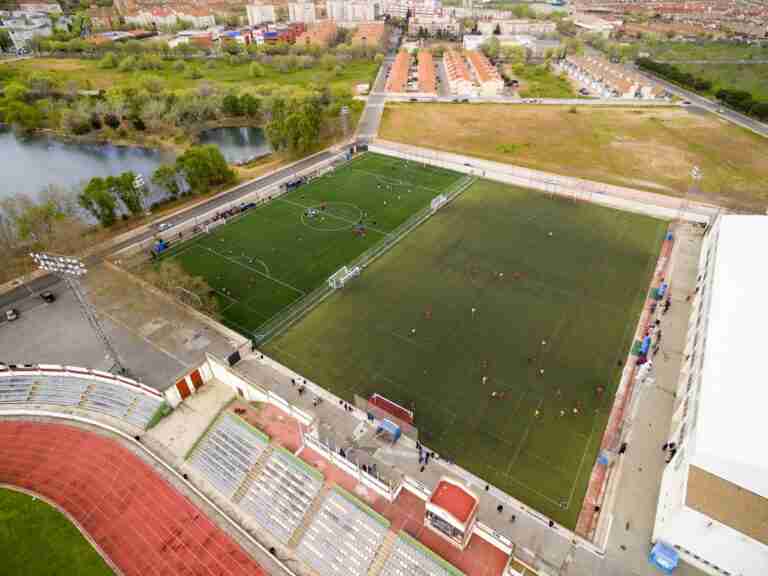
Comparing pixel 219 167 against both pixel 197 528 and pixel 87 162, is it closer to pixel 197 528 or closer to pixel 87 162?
pixel 87 162

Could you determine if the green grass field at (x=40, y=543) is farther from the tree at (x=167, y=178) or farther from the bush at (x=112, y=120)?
the bush at (x=112, y=120)

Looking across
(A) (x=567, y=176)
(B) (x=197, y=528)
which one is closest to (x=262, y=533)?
(B) (x=197, y=528)

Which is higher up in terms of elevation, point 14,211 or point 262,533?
point 14,211

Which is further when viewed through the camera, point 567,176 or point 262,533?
point 567,176

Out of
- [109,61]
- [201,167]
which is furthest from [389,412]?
[109,61]

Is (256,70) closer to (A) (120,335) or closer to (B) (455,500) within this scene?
(A) (120,335)

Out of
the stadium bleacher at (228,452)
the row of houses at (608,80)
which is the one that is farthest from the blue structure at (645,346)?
the row of houses at (608,80)

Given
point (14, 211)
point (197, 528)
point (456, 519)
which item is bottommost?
point (197, 528)
